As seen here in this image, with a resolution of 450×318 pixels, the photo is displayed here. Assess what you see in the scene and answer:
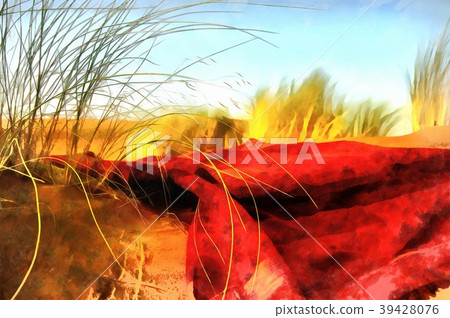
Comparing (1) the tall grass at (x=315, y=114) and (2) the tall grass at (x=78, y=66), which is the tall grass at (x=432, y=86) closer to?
(1) the tall grass at (x=315, y=114)

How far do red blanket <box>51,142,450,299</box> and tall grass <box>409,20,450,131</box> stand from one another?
0.14m

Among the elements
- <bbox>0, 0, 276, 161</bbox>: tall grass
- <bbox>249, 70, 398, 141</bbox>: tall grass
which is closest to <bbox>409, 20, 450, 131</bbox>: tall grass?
<bbox>249, 70, 398, 141</bbox>: tall grass

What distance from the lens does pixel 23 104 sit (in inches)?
63.1

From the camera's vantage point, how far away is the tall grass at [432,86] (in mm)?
1616

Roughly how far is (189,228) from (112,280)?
251 millimetres

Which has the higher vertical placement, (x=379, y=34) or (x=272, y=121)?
(x=379, y=34)

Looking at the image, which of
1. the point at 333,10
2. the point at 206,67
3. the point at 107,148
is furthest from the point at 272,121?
the point at 107,148

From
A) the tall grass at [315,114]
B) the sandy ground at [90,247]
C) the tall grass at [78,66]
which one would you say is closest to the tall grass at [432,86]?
the tall grass at [315,114]

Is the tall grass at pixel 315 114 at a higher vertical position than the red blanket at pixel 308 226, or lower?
higher

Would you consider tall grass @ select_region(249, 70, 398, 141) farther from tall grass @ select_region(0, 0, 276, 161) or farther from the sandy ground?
the sandy ground

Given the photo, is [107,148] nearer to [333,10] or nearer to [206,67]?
[206,67]

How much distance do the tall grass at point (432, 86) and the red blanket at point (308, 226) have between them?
0.14m

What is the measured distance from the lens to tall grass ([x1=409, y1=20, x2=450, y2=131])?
162cm
